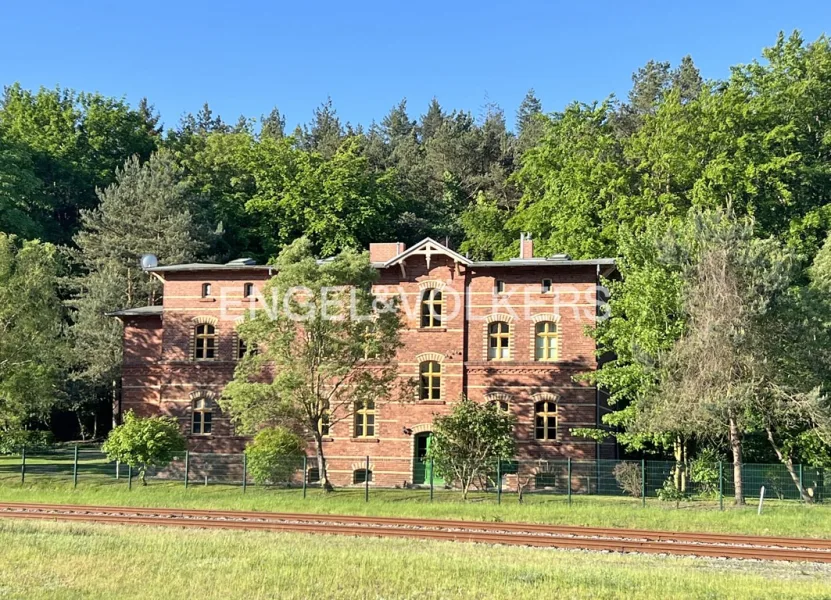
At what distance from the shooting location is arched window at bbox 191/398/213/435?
139 ft

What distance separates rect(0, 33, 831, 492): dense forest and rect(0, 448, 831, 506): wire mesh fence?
52.6 inches

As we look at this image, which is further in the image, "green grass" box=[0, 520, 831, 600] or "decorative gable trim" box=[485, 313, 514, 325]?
"decorative gable trim" box=[485, 313, 514, 325]

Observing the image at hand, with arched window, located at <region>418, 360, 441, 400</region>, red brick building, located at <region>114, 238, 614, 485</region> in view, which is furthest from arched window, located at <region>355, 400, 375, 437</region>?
arched window, located at <region>418, 360, 441, 400</region>

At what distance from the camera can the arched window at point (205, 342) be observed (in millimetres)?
42625

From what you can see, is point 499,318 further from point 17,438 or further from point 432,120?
point 432,120

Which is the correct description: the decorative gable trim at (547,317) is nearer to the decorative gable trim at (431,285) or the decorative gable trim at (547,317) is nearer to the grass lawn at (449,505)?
the decorative gable trim at (431,285)

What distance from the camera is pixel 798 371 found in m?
31.0

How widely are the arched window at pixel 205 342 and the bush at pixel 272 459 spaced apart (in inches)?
274

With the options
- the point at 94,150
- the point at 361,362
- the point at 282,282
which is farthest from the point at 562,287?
the point at 94,150

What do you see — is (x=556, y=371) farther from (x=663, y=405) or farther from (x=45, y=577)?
(x=45, y=577)

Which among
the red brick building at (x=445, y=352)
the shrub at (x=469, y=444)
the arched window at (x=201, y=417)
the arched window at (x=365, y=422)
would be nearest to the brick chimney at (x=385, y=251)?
the red brick building at (x=445, y=352)

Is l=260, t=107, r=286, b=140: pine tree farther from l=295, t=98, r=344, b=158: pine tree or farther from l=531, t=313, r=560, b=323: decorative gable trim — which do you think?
l=531, t=313, r=560, b=323: decorative gable trim

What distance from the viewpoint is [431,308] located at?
40.4 m

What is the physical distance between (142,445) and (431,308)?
13053 millimetres
